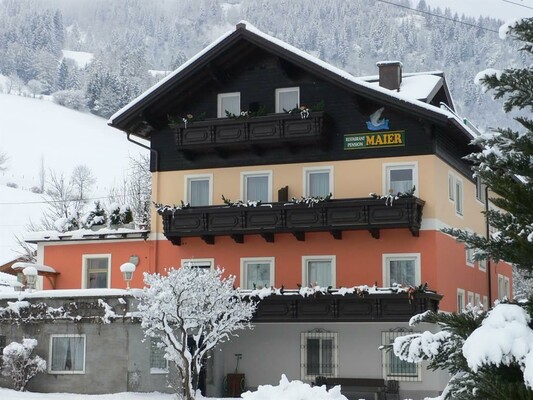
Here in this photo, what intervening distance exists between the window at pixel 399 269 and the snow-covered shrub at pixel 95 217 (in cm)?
1072

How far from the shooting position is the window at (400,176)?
3131 centimetres

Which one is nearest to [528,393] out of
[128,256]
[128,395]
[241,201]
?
[128,395]

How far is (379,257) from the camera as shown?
3145cm

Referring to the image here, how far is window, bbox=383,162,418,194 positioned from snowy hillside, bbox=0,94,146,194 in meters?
87.4

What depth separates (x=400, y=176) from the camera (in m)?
31.5

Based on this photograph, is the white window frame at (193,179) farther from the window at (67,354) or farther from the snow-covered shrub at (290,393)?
the snow-covered shrub at (290,393)

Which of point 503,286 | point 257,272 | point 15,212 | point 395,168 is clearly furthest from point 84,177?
point 395,168

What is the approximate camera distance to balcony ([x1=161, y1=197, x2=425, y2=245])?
3014cm

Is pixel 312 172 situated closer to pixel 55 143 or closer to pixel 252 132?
pixel 252 132

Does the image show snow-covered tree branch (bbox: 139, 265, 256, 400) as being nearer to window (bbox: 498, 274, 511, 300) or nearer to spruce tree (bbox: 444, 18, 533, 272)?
window (bbox: 498, 274, 511, 300)

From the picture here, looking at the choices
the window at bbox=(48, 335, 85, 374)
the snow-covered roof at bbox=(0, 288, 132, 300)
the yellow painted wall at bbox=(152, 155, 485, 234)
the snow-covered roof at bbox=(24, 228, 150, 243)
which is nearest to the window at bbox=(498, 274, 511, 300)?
the yellow painted wall at bbox=(152, 155, 485, 234)

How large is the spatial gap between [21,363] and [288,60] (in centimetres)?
1283

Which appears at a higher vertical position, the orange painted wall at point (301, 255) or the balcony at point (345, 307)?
the orange painted wall at point (301, 255)

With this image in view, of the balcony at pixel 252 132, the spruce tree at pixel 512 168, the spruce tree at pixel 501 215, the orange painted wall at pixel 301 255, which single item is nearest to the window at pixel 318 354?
the orange painted wall at pixel 301 255
